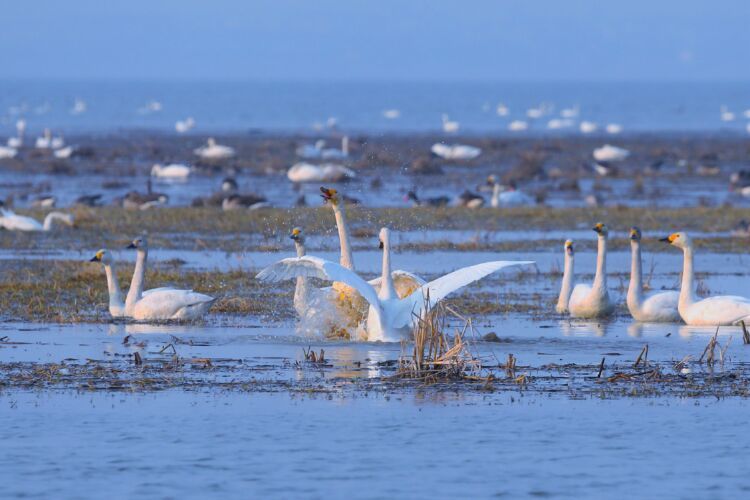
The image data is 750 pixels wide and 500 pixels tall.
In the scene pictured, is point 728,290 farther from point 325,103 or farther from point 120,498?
point 325,103

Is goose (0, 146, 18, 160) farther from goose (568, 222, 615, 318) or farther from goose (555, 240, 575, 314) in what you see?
goose (568, 222, 615, 318)

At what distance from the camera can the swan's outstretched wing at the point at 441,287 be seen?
11.2 m

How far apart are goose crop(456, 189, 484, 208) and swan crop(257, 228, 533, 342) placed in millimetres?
14697

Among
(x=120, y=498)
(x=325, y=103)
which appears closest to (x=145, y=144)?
(x=120, y=498)

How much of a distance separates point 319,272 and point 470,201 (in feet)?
50.0

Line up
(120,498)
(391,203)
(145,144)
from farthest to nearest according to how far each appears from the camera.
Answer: (145,144) < (391,203) < (120,498)

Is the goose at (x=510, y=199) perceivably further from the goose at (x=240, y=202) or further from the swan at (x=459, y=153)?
the swan at (x=459, y=153)

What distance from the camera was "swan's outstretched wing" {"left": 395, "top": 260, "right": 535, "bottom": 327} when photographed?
A: 11172 mm

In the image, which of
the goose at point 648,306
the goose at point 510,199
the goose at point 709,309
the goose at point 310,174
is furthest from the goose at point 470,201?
the goose at point 709,309

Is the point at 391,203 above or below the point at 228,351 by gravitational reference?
above

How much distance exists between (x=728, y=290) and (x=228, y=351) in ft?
20.0

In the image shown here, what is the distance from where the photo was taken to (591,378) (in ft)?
32.9

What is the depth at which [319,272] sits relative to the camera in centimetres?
1176

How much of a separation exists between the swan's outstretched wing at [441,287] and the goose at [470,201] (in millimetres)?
15039
